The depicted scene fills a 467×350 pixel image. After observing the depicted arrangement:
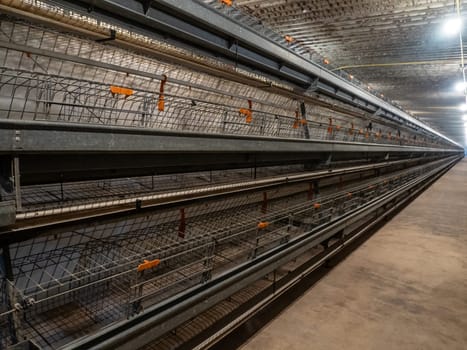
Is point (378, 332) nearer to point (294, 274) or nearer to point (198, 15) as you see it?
point (294, 274)

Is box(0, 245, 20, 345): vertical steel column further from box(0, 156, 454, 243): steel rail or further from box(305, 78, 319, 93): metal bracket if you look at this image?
box(305, 78, 319, 93): metal bracket

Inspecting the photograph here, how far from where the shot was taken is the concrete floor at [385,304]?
159 cm

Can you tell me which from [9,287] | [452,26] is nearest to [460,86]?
[452,26]

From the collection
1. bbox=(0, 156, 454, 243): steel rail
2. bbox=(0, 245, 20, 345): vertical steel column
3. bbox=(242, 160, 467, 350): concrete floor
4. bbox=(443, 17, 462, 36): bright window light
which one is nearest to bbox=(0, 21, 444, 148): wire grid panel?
bbox=(0, 156, 454, 243): steel rail

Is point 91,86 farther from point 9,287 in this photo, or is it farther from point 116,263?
point 9,287

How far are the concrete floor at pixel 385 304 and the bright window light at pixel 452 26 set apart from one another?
193 cm

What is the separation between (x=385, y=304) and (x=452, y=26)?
2072 mm

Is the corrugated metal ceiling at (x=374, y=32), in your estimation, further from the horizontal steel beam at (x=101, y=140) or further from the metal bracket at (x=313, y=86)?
→ the horizontal steel beam at (x=101, y=140)

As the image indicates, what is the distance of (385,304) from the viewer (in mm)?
1953

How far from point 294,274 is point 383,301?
1.99ft

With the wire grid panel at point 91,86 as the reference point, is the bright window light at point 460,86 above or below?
above

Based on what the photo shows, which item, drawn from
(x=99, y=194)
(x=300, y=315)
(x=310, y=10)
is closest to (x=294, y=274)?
(x=300, y=315)

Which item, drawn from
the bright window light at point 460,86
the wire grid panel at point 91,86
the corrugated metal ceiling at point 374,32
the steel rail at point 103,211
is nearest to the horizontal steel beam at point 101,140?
the wire grid panel at point 91,86

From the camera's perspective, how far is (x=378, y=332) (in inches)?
65.1
